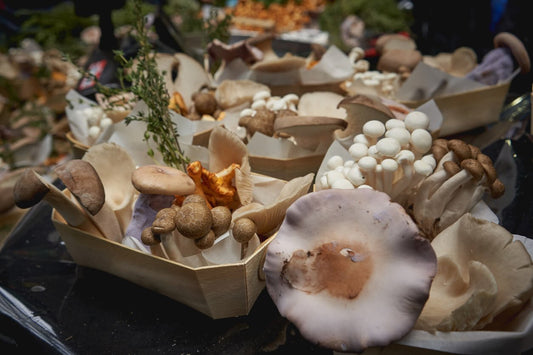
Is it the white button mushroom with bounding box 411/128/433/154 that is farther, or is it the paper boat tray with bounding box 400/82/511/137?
the paper boat tray with bounding box 400/82/511/137

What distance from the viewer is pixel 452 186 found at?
0.84m

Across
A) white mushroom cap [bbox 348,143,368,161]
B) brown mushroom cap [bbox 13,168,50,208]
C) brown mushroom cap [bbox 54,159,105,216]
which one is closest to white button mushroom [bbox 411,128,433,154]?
white mushroom cap [bbox 348,143,368,161]

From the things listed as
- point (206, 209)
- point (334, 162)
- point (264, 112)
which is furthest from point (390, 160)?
point (264, 112)

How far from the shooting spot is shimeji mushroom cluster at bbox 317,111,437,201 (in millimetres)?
813

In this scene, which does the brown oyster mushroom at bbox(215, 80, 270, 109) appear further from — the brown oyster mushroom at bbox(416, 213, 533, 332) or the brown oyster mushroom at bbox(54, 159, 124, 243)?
the brown oyster mushroom at bbox(416, 213, 533, 332)

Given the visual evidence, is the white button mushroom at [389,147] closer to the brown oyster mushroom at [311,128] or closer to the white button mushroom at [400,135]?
the white button mushroom at [400,135]

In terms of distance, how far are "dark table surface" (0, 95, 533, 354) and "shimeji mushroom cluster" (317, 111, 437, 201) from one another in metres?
0.33

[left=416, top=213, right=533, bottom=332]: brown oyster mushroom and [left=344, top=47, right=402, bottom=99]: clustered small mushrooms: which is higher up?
[left=344, top=47, right=402, bottom=99]: clustered small mushrooms

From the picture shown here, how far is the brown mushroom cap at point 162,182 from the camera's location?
82 cm

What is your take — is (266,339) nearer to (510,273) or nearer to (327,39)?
(510,273)

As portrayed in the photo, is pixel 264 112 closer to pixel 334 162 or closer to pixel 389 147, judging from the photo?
pixel 334 162

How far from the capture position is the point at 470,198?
867mm

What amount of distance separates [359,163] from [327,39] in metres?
2.82

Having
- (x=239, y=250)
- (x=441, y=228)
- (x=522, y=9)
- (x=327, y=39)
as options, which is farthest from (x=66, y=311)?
(x=327, y=39)
